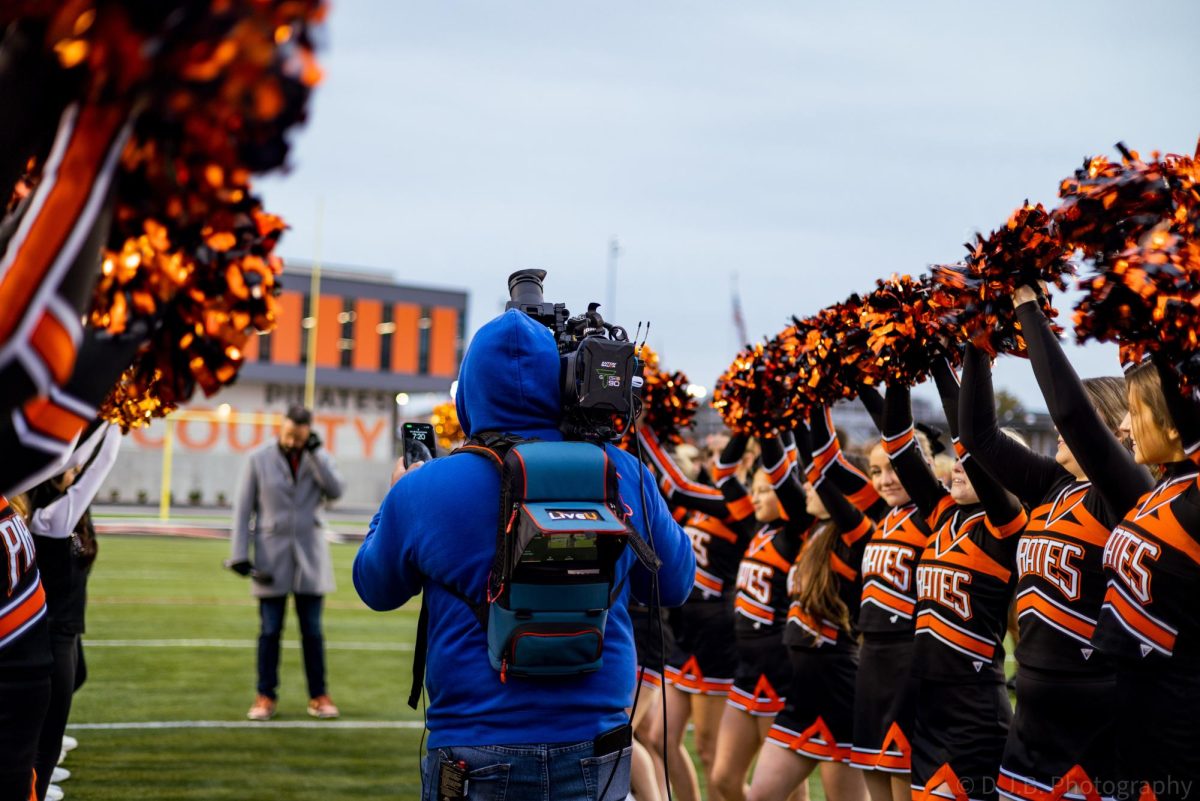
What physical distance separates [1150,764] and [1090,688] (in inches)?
33.1

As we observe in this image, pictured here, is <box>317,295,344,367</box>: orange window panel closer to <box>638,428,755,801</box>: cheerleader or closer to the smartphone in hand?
<box>638,428,755,801</box>: cheerleader

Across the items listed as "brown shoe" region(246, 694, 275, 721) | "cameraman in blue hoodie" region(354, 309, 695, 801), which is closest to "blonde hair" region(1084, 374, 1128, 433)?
"cameraman in blue hoodie" region(354, 309, 695, 801)

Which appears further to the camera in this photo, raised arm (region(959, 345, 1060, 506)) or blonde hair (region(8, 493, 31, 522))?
blonde hair (region(8, 493, 31, 522))

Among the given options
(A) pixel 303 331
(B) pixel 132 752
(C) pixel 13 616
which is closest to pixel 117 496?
(A) pixel 303 331

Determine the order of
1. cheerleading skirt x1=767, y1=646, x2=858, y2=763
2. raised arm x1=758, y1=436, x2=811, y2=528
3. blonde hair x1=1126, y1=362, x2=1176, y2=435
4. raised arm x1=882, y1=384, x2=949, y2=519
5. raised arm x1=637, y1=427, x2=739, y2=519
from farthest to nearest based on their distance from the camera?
raised arm x1=637, y1=427, x2=739, y2=519 → raised arm x1=758, y1=436, x2=811, y2=528 → cheerleading skirt x1=767, y1=646, x2=858, y2=763 → raised arm x1=882, y1=384, x2=949, y2=519 → blonde hair x1=1126, y1=362, x2=1176, y2=435

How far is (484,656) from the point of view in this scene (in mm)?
2592

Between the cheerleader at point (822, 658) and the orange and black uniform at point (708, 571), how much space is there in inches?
31.2

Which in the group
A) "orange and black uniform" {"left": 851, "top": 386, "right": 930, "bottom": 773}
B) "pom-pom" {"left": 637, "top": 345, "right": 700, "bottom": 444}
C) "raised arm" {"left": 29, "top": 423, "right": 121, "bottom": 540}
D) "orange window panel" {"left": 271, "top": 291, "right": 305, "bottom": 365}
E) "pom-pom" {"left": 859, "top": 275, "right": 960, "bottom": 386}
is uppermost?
"orange window panel" {"left": 271, "top": 291, "right": 305, "bottom": 365}

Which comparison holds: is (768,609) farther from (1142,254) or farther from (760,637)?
(1142,254)

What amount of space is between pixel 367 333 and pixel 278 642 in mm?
37823

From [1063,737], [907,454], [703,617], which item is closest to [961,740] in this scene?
[1063,737]

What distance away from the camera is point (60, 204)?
1.27m

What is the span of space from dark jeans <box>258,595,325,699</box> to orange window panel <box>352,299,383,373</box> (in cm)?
3746

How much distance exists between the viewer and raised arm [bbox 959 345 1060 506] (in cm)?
329
